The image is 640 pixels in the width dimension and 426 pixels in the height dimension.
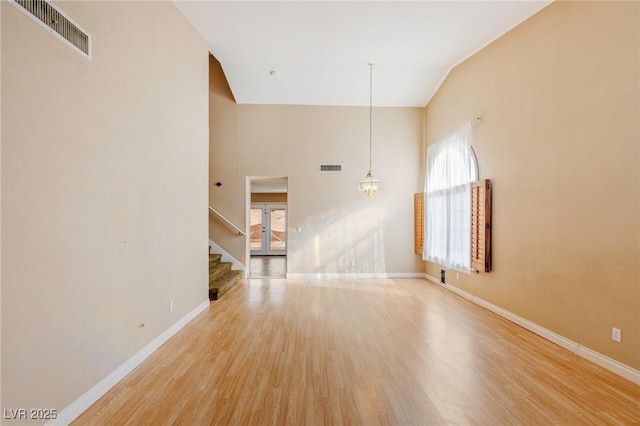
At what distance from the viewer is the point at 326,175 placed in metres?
6.96

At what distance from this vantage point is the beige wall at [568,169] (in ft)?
8.75

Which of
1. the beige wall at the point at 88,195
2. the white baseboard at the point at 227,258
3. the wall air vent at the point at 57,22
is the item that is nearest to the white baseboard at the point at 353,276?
the white baseboard at the point at 227,258

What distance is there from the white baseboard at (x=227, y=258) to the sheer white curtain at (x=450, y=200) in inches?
158

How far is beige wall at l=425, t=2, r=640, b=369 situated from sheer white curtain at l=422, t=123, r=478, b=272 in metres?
0.40

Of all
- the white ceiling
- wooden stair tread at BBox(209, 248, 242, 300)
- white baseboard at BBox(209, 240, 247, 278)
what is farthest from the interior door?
the white ceiling

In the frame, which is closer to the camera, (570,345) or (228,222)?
(570,345)

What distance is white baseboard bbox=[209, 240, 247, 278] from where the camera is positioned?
6828mm

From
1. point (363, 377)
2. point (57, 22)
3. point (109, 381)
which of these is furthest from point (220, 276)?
point (57, 22)

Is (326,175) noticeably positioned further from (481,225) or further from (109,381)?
(109,381)

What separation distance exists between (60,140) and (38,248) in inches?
27.7

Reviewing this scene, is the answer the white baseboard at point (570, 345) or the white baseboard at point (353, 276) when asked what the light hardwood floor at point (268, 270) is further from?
the white baseboard at point (570, 345)

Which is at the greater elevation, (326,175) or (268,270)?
(326,175)

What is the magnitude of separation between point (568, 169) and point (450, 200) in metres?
2.24

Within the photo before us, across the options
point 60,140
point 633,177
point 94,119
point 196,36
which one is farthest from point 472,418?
point 196,36
